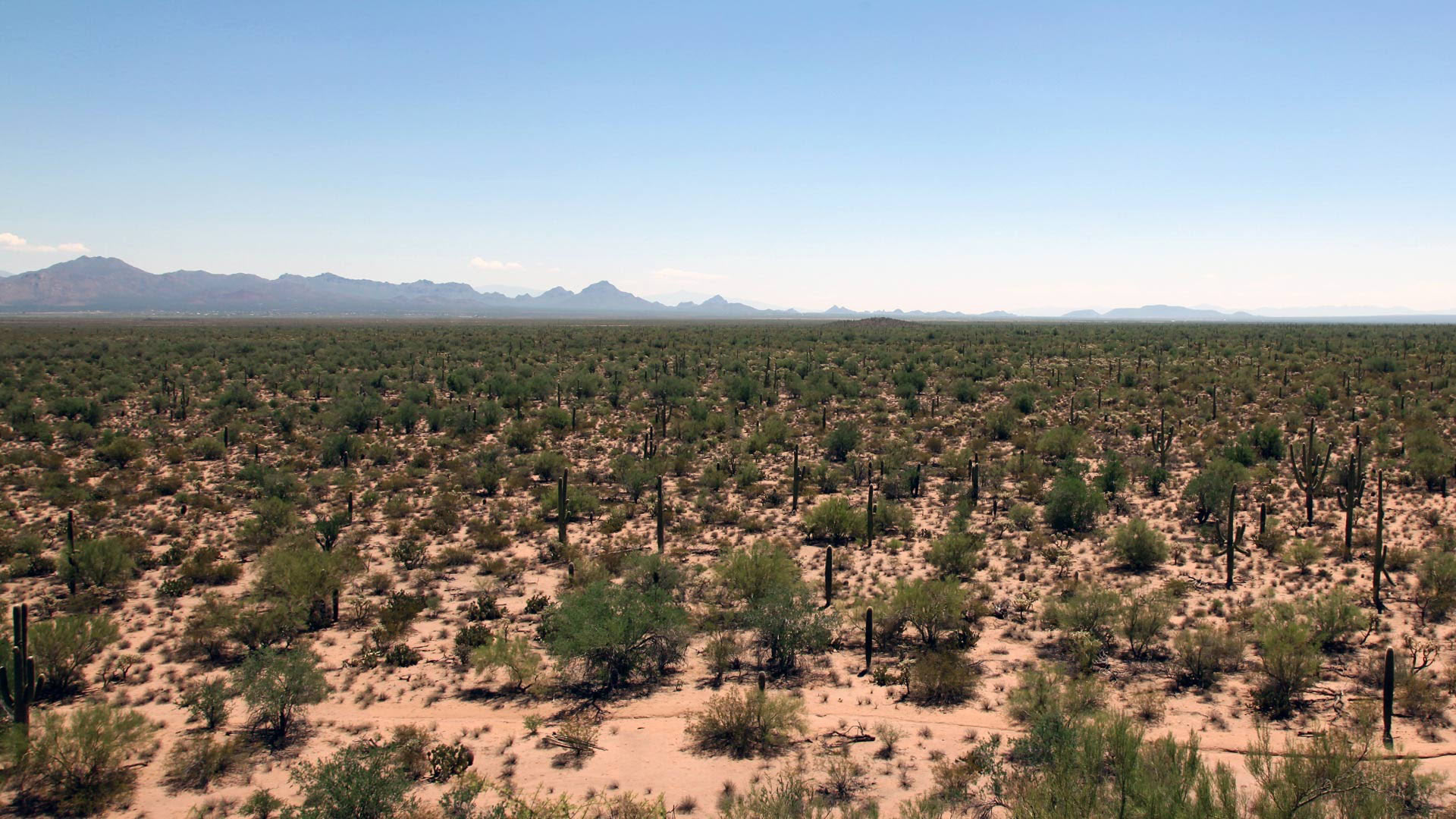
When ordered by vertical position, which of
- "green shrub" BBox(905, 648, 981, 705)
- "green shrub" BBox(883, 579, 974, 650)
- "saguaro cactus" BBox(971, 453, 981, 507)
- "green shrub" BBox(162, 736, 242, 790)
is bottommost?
"green shrub" BBox(162, 736, 242, 790)

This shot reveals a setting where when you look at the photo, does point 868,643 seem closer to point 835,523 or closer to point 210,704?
point 835,523

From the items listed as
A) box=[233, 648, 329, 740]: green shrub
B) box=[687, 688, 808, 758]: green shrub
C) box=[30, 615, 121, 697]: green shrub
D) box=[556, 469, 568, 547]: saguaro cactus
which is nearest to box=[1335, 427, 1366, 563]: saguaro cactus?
box=[687, 688, 808, 758]: green shrub

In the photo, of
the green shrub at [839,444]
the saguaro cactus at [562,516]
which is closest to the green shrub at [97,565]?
the saguaro cactus at [562,516]

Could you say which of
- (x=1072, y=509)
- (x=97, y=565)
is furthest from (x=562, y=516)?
(x=1072, y=509)

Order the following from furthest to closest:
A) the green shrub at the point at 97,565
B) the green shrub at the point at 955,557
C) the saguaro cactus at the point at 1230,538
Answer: the green shrub at the point at 955,557 → the saguaro cactus at the point at 1230,538 → the green shrub at the point at 97,565

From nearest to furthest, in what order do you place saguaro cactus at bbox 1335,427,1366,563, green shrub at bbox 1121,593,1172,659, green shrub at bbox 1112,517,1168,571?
green shrub at bbox 1121,593,1172,659
saguaro cactus at bbox 1335,427,1366,563
green shrub at bbox 1112,517,1168,571

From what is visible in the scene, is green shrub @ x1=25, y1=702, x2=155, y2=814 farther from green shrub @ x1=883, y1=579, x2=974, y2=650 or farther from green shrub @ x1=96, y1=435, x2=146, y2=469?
green shrub @ x1=96, y1=435, x2=146, y2=469

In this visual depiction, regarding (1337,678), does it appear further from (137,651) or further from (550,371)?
(550,371)

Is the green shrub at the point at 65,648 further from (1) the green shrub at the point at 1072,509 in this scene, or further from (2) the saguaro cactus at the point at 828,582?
(1) the green shrub at the point at 1072,509
